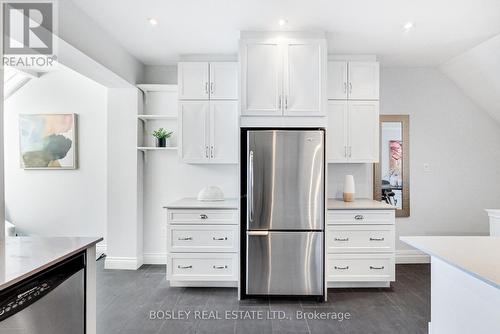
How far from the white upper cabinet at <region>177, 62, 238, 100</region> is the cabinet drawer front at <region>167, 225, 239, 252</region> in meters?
1.50

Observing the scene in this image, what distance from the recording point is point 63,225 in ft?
14.7

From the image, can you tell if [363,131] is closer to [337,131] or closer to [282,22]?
[337,131]

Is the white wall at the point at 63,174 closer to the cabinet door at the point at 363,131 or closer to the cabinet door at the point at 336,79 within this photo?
the cabinet door at the point at 336,79

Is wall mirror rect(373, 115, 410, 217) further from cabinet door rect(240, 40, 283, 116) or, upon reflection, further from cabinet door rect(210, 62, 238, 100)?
cabinet door rect(210, 62, 238, 100)

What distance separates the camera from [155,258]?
4.09 m

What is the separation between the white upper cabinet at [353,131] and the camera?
359cm

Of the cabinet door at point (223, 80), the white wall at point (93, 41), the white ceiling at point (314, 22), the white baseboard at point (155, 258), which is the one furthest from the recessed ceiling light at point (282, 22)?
the white baseboard at point (155, 258)

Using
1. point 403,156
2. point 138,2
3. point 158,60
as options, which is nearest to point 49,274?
point 138,2

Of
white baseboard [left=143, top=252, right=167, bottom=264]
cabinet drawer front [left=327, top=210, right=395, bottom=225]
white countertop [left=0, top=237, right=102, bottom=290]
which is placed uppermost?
white countertop [left=0, top=237, right=102, bottom=290]

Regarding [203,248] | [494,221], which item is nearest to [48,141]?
[203,248]

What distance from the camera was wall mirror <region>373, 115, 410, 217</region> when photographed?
4141mm

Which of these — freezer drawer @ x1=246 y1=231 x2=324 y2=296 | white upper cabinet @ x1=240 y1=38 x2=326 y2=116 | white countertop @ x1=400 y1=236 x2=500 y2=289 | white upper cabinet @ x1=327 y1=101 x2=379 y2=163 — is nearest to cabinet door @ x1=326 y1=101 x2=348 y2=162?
white upper cabinet @ x1=327 y1=101 x2=379 y2=163

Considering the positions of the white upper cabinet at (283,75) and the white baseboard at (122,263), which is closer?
the white upper cabinet at (283,75)

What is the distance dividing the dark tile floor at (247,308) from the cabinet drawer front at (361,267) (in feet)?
0.50
